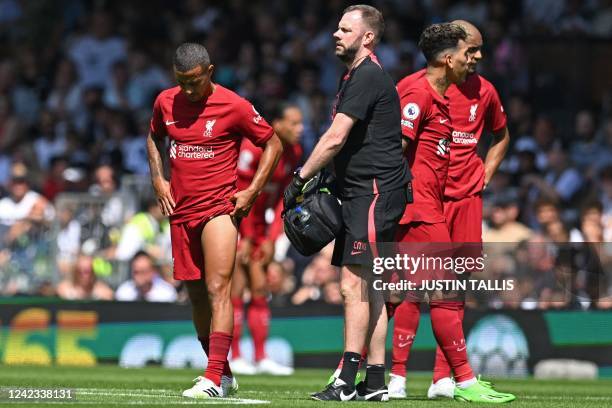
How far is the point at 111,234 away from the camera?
17.1 meters

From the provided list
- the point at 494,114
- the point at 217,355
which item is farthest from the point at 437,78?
the point at 217,355

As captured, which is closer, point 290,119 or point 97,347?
point 290,119

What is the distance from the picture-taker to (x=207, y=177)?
396 inches

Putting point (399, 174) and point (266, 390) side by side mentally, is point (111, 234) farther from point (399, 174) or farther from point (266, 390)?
point (399, 174)

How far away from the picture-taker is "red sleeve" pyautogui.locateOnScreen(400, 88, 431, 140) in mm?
10094

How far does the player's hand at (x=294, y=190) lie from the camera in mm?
9125

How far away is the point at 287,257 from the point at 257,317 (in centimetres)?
246

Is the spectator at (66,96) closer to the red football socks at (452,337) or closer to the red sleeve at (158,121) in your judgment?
the red sleeve at (158,121)

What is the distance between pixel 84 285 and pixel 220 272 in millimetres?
7158

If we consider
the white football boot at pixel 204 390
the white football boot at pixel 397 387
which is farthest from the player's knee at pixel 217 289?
the white football boot at pixel 397 387

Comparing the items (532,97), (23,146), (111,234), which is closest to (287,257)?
(111,234)

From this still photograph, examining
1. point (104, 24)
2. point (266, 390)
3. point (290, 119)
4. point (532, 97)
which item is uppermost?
point (104, 24)

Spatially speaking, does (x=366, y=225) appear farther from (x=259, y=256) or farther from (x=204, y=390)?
(x=259, y=256)

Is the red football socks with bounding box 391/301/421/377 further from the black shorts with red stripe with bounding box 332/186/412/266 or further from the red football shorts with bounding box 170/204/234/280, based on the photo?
the red football shorts with bounding box 170/204/234/280
